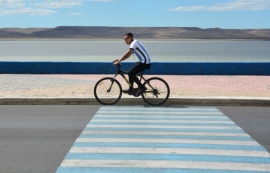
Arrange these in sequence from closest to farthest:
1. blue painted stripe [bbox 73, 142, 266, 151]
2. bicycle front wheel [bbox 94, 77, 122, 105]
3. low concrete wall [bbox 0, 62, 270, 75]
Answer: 1. blue painted stripe [bbox 73, 142, 266, 151]
2. bicycle front wheel [bbox 94, 77, 122, 105]
3. low concrete wall [bbox 0, 62, 270, 75]

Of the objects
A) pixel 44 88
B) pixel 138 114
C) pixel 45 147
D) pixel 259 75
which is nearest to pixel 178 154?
pixel 45 147

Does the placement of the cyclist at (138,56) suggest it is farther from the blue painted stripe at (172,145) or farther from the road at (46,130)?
the blue painted stripe at (172,145)

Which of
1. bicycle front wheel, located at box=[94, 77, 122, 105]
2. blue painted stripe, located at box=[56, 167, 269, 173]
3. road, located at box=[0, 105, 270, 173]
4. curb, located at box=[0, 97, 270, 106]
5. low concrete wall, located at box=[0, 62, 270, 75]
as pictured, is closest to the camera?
blue painted stripe, located at box=[56, 167, 269, 173]

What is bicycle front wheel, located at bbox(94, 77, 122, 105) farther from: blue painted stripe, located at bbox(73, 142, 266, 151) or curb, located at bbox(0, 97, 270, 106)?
blue painted stripe, located at bbox(73, 142, 266, 151)

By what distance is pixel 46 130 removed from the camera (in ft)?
30.2

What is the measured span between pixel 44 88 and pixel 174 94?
14.2ft

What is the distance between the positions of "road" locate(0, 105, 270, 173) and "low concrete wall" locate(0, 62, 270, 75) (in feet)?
37.1

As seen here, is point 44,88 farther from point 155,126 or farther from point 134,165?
point 134,165

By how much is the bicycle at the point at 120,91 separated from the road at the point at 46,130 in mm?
393

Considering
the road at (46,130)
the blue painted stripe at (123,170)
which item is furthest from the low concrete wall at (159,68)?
the blue painted stripe at (123,170)

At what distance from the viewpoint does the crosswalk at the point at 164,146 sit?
6.54 m

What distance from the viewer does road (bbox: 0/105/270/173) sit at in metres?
6.86

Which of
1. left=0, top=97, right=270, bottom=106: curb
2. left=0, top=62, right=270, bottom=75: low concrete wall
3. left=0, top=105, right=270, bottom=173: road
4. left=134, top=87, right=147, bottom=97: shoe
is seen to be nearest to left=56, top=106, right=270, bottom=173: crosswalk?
left=0, top=105, right=270, bottom=173: road

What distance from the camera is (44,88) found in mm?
16031
